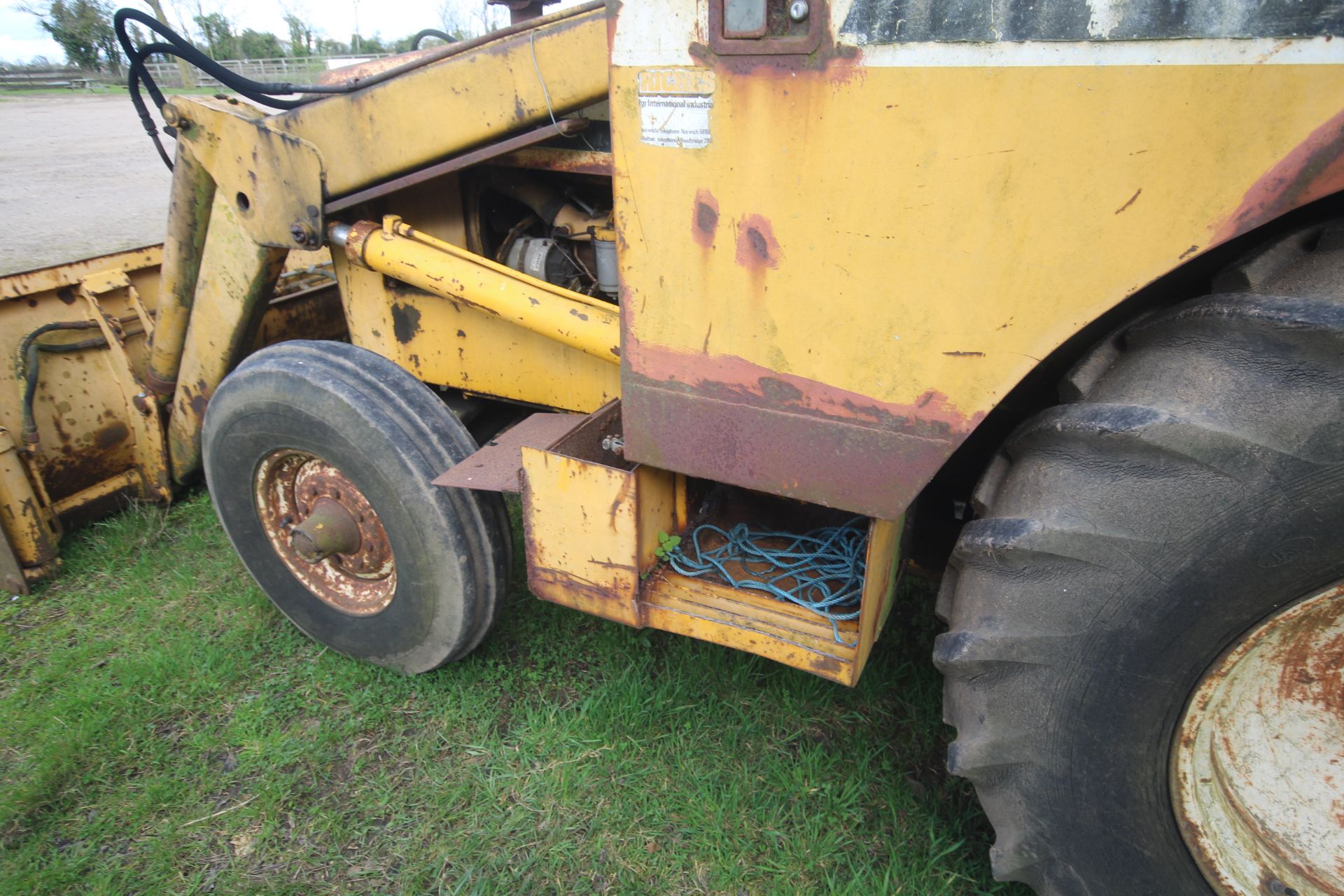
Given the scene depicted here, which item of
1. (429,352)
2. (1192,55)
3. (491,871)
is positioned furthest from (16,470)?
(1192,55)

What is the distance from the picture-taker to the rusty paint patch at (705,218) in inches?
52.7

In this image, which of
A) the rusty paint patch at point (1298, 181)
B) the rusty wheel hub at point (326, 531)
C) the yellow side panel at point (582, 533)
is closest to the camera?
the rusty paint patch at point (1298, 181)

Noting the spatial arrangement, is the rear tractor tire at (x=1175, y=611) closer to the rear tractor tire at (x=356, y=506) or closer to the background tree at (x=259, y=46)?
the rear tractor tire at (x=356, y=506)

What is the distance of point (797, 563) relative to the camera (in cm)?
189

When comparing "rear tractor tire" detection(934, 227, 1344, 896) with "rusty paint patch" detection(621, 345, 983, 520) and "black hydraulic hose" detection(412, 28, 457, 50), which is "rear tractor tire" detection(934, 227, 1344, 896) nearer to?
"rusty paint patch" detection(621, 345, 983, 520)

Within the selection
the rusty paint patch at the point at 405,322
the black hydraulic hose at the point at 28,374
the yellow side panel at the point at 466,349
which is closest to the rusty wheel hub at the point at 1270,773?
the yellow side panel at the point at 466,349

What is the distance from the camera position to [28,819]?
2.02m

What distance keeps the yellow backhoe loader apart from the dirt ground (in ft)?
5.44

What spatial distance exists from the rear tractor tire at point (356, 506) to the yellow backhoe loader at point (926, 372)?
0.04ft

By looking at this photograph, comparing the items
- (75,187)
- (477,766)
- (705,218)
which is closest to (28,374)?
(477,766)

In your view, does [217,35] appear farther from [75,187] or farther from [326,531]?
[326,531]

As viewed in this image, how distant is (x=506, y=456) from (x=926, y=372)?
1.07 meters

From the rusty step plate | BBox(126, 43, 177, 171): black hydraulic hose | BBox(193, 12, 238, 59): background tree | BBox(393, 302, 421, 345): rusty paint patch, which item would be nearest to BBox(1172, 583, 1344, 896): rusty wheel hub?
the rusty step plate

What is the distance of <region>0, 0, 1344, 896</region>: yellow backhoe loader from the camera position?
1.07 metres
